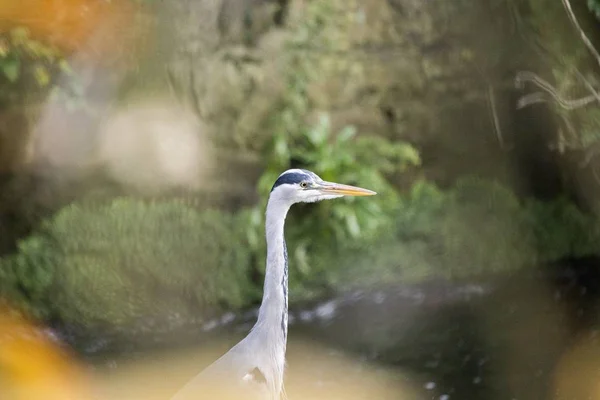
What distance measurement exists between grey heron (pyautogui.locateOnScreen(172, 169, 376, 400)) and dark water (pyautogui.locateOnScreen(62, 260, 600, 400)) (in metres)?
1.74

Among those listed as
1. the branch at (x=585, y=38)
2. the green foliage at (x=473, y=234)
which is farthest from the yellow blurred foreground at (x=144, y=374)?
the branch at (x=585, y=38)

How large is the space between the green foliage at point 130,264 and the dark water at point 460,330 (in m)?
0.24

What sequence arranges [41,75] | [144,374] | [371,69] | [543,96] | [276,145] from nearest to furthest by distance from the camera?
[144,374] < [41,75] < [276,145] < [543,96] < [371,69]

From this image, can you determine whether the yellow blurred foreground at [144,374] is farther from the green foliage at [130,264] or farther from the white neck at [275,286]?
the white neck at [275,286]

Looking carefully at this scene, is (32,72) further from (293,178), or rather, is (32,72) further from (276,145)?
(293,178)

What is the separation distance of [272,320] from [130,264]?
9.65 ft

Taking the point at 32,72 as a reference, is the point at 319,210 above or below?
below

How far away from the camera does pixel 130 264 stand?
6.61 meters

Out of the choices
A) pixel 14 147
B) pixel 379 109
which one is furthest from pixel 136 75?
pixel 379 109

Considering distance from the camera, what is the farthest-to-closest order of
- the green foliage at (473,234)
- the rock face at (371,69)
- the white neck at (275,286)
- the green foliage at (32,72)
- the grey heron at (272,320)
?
the green foliage at (473,234) → the rock face at (371,69) → the green foliage at (32,72) → the white neck at (275,286) → the grey heron at (272,320)

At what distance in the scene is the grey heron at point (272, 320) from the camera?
12.5 feet

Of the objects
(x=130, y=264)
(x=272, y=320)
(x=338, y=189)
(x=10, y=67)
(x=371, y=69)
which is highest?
(x=371, y=69)

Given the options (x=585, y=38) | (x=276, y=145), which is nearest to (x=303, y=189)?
(x=276, y=145)

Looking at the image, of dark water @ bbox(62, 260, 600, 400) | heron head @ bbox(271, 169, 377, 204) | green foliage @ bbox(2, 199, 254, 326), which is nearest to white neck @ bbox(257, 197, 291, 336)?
heron head @ bbox(271, 169, 377, 204)
